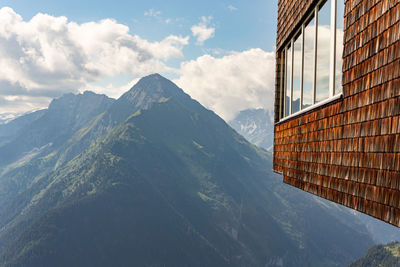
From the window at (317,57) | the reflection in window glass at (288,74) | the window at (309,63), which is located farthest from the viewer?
the reflection in window glass at (288,74)

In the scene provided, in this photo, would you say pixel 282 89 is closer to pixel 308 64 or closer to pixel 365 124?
pixel 308 64

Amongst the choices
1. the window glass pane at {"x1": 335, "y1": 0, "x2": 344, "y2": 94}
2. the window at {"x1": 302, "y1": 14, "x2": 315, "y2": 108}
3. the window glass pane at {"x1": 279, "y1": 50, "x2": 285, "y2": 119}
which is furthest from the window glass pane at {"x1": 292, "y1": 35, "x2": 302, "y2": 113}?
the window glass pane at {"x1": 335, "y1": 0, "x2": 344, "y2": 94}

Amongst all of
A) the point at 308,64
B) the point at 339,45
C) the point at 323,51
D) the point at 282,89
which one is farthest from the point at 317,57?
the point at 282,89

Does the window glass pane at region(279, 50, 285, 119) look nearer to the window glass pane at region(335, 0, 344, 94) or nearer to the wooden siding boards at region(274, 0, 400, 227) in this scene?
the wooden siding boards at region(274, 0, 400, 227)

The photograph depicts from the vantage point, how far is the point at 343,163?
6.43 metres

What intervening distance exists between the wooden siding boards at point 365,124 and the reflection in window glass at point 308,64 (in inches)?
Answer: 24.1

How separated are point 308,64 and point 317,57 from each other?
854 mm

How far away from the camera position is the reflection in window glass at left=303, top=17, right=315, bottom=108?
827cm

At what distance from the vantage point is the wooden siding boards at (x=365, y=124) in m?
4.96

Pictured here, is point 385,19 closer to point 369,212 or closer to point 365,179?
point 365,179

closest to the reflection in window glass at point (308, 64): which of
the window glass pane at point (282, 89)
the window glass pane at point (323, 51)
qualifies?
the window glass pane at point (323, 51)

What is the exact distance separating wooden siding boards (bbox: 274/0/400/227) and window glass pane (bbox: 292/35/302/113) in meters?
1.75

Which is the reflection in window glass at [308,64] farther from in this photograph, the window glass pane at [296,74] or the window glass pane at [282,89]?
the window glass pane at [282,89]

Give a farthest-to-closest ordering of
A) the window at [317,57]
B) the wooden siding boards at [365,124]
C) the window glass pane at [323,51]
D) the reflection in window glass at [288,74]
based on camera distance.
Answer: the reflection in window glass at [288,74], the window glass pane at [323,51], the window at [317,57], the wooden siding boards at [365,124]
